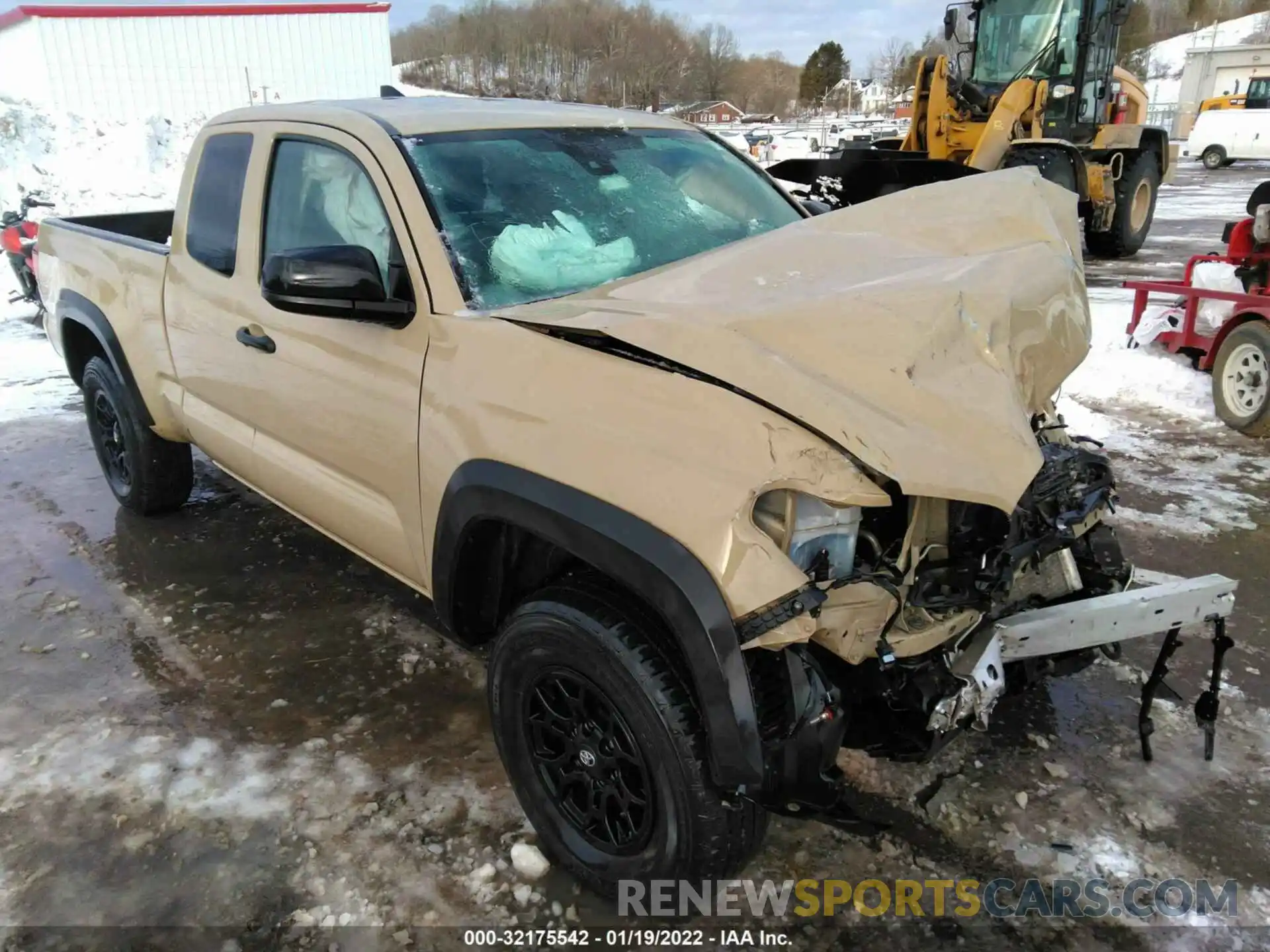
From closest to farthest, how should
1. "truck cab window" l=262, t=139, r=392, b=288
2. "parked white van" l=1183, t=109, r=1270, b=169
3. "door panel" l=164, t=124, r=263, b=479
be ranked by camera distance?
"truck cab window" l=262, t=139, r=392, b=288, "door panel" l=164, t=124, r=263, b=479, "parked white van" l=1183, t=109, r=1270, b=169

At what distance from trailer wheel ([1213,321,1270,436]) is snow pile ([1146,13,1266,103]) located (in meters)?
73.8

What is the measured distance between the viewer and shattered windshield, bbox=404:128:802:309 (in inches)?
104

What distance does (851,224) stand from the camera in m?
3.01

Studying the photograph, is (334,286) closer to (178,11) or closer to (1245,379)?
(1245,379)

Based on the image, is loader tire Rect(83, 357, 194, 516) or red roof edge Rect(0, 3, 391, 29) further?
red roof edge Rect(0, 3, 391, 29)

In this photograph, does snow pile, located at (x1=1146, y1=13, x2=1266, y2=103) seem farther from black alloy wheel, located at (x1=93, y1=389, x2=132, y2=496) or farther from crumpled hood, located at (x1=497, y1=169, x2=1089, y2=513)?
black alloy wheel, located at (x1=93, y1=389, x2=132, y2=496)

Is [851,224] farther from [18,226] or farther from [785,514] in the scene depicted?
[18,226]

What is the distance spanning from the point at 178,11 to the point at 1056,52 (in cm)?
2140

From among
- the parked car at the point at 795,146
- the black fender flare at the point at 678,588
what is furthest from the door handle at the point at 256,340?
the parked car at the point at 795,146

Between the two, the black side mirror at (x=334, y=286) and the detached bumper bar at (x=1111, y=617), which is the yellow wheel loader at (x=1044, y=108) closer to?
the detached bumper bar at (x=1111, y=617)

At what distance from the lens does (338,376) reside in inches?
111

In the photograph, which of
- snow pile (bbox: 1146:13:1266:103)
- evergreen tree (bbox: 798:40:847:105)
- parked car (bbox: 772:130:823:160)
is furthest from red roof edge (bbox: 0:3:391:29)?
snow pile (bbox: 1146:13:1266:103)

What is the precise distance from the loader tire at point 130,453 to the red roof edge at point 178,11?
20894mm

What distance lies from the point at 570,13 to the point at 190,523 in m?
101
